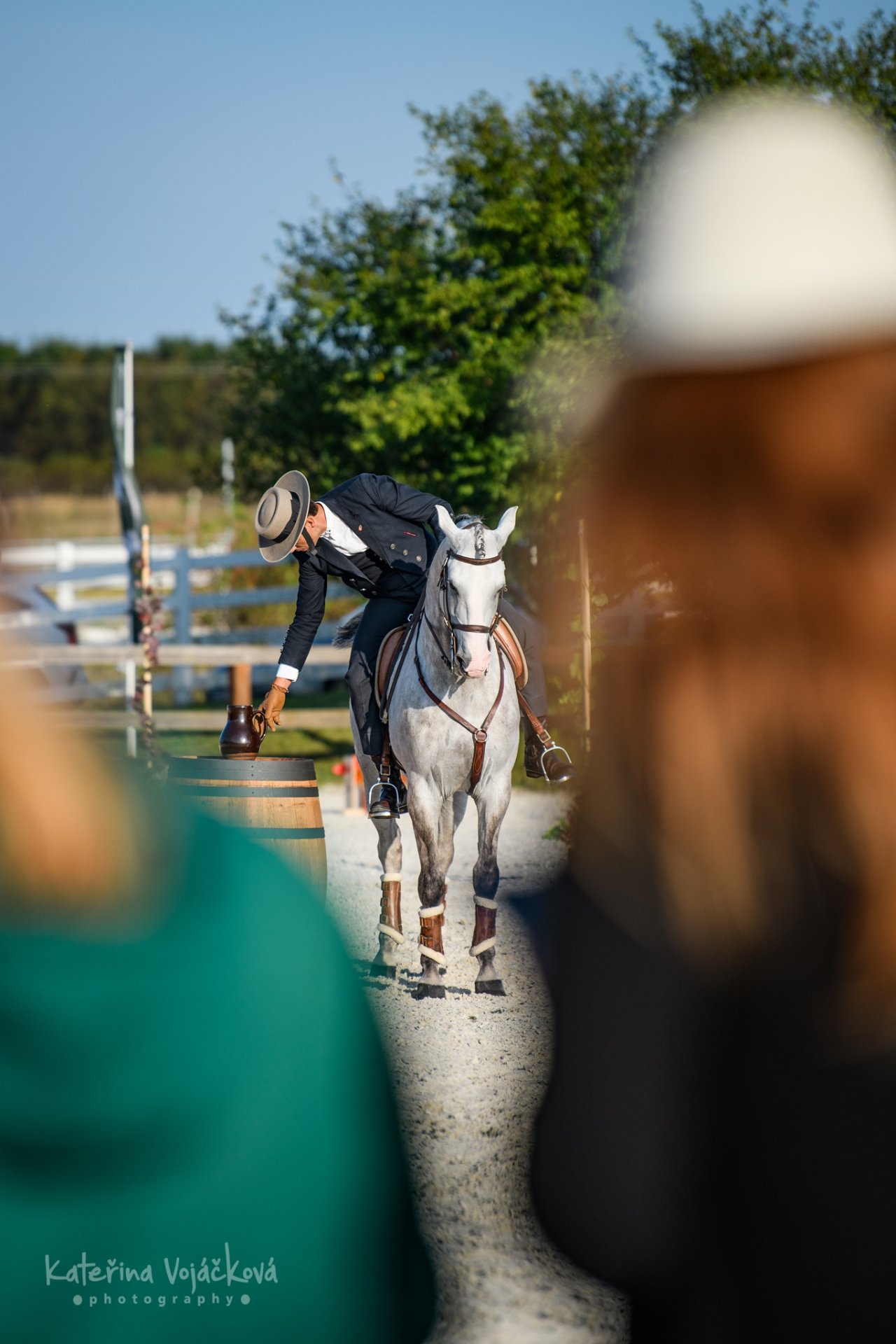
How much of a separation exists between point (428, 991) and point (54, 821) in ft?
13.1

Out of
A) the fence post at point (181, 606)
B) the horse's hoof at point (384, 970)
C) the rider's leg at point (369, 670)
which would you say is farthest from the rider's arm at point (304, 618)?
the fence post at point (181, 606)

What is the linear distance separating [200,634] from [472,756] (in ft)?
37.6

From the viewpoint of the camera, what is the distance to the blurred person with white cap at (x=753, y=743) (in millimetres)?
543

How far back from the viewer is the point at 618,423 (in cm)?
59

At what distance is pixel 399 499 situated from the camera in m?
4.99

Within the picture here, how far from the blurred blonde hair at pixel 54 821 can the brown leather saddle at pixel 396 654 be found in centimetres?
409

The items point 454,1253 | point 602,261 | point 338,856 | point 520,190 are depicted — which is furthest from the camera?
point 520,190

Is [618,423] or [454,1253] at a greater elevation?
[618,423]

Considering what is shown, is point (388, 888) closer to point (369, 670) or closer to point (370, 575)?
point (369, 670)

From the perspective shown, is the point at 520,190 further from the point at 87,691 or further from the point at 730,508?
the point at 730,508

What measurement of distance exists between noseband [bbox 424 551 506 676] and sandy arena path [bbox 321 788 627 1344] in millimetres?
829

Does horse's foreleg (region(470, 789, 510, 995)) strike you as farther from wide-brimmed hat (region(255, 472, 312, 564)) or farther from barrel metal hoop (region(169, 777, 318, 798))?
wide-brimmed hat (region(255, 472, 312, 564))

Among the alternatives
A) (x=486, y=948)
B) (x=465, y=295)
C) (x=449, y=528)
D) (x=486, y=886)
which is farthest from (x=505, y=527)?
(x=465, y=295)

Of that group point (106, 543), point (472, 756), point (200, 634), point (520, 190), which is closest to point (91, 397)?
point (106, 543)
